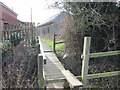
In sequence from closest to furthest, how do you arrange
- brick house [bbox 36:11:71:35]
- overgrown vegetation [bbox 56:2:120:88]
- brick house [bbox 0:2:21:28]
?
1. overgrown vegetation [bbox 56:2:120:88]
2. brick house [bbox 36:11:71:35]
3. brick house [bbox 0:2:21:28]

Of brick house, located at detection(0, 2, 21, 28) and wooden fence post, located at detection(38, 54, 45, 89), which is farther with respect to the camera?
brick house, located at detection(0, 2, 21, 28)

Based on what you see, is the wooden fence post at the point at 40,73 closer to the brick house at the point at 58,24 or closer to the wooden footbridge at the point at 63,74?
the wooden footbridge at the point at 63,74

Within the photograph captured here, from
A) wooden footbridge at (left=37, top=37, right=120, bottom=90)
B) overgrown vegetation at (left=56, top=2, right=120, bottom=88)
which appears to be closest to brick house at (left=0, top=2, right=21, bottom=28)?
overgrown vegetation at (left=56, top=2, right=120, bottom=88)

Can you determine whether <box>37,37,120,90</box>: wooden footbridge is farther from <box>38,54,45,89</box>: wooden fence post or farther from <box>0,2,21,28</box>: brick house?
<box>0,2,21,28</box>: brick house

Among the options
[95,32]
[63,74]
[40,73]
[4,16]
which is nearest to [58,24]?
[95,32]

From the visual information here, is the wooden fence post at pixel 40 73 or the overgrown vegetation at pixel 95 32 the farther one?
the overgrown vegetation at pixel 95 32

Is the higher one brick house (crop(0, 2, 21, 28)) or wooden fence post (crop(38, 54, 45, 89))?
brick house (crop(0, 2, 21, 28))

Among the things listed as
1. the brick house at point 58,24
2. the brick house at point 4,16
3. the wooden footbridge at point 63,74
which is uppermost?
the brick house at point 4,16

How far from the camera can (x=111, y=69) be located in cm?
480

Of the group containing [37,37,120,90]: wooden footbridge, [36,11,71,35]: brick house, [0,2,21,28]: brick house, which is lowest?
[37,37,120,90]: wooden footbridge

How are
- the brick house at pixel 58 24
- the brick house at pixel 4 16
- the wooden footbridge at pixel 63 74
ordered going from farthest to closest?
1. the brick house at pixel 4 16
2. the brick house at pixel 58 24
3. the wooden footbridge at pixel 63 74

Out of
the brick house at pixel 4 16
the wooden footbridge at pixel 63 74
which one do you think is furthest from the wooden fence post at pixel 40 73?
the brick house at pixel 4 16

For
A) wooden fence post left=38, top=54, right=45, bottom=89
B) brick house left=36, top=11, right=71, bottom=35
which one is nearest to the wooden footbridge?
wooden fence post left=38, top=54, right=45, bottom=89

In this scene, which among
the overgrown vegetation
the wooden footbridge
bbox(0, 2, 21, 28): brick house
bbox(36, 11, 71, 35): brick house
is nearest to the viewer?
the wooden footbridge
